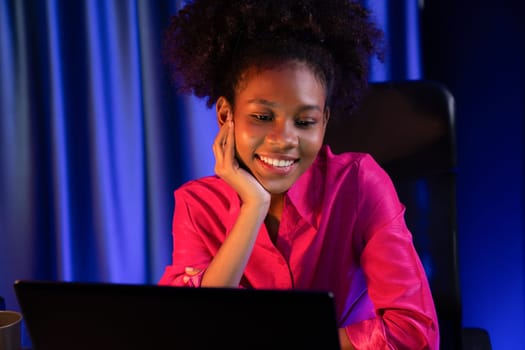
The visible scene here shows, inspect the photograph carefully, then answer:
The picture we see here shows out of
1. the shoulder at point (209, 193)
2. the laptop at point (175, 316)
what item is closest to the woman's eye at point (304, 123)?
the shoulder at point (209, 193)

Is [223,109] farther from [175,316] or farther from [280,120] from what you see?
[175,316]

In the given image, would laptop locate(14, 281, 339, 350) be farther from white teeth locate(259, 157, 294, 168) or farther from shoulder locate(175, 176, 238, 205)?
shoulder locate(175, 176, 238, 205)

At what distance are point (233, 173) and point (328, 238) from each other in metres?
0.25

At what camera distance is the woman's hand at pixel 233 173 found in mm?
Answer: 1077

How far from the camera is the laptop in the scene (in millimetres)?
560

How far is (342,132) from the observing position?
1360 millimetres

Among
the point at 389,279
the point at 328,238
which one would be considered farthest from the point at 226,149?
the point at 389,279

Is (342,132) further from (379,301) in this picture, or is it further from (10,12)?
(10,12)

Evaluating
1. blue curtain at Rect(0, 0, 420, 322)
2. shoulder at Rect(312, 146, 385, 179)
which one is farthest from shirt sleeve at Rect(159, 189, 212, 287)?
blue curtain at Rect(0, 0, 420, 322)

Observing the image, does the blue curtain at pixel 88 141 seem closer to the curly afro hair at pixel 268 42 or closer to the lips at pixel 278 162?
the curly afro hair at pixel 268 42

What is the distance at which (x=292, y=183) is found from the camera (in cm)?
109

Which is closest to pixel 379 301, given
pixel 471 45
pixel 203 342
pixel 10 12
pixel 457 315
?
pixel 457 315

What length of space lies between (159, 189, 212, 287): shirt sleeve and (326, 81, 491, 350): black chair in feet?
1.42

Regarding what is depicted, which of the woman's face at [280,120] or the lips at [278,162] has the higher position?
the woman's face at [280,120]
